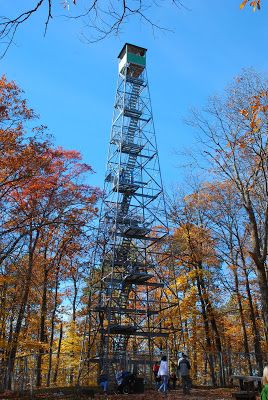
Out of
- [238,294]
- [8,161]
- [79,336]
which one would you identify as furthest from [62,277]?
[8,161]

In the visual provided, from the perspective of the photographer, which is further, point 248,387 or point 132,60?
point 132,60

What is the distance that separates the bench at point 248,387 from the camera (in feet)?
39.7

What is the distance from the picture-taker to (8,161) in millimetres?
16297

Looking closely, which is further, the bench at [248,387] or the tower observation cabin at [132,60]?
the tower observation cabin at [132,60]

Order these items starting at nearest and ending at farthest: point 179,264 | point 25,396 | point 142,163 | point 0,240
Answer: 1. point 25,396
2. point 0,240
3. point 142,163
4. point 179,264

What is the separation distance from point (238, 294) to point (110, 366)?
36.0ft

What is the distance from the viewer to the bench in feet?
39.7

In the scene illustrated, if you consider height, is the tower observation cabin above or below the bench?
above

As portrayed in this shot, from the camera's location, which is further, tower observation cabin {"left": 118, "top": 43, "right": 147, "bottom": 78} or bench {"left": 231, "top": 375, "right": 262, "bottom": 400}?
tower observation cabin {"left": 118, "top": 43, "right": 147, "bottom": 78}

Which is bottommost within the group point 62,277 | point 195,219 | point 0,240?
point 0,240

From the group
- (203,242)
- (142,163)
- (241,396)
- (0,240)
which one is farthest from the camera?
(203,242)

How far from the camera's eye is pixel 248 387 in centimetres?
1237

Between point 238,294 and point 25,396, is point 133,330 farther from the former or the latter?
point 238,294

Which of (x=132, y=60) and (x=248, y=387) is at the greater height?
(x=132, y=60)
